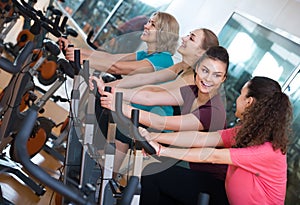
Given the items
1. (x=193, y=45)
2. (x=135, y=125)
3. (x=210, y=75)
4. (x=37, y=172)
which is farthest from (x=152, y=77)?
(x=37, y=172)

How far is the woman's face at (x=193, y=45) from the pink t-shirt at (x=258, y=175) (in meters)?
0.76

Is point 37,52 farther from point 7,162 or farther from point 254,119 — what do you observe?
point 254,119

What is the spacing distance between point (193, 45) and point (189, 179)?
76cm

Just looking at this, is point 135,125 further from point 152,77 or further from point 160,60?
point 160,60

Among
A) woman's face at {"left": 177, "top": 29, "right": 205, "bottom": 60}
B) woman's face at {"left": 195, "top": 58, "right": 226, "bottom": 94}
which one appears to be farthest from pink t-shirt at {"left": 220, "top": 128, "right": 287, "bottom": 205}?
woman's face at {"left": 177, "top": 29, "right": 205, "bottom": 60}

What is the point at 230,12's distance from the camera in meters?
5.00

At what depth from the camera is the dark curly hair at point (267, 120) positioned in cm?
258

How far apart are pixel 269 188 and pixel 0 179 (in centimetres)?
219

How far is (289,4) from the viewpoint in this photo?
421cm

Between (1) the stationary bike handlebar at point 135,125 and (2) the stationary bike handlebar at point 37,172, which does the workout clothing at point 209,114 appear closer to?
(1) the stationary bike handlebar at point 135,125

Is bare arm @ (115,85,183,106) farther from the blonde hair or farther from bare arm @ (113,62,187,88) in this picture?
the blonde hair

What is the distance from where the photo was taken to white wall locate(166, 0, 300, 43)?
419cm

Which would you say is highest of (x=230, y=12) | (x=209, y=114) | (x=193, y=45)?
(x=230, y=12)

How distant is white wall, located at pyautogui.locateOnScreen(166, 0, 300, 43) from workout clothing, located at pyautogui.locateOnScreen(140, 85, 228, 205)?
4.82 feet
